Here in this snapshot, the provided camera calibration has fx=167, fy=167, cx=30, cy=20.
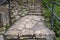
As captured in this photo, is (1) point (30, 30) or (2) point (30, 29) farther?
(2) point (30, 29)

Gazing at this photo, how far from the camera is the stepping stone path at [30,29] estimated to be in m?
→ 3.80

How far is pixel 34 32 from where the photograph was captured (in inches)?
157

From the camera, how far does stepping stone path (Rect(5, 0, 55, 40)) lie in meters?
3.80

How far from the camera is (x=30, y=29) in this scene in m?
4.30

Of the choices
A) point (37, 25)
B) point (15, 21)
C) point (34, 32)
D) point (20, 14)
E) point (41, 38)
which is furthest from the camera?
point (20, 14)

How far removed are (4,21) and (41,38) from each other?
140 cm

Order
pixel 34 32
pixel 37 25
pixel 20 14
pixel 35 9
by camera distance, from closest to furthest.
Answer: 1. pixel 34 32
2. pixel 37 25
3. pixel 20 14
4. pixel 35 9

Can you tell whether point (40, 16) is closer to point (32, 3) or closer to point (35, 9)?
point (35, 9)

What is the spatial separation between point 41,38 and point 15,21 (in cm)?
157

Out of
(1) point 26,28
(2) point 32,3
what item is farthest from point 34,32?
(2) point 32,3

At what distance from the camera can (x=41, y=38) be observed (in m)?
3.71

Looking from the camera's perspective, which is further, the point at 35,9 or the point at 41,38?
the point at 35,9

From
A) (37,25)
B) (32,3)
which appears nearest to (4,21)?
(37,25)

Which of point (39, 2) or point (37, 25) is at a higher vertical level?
point (39, 2)
